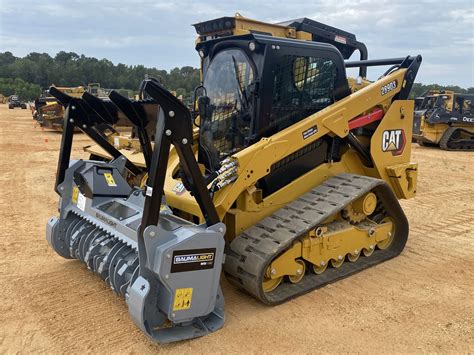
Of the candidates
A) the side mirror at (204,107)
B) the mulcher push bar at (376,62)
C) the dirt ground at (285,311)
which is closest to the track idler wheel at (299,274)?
the dirt ground at (285,311)

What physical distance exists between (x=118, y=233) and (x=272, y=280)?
1446 millimetres

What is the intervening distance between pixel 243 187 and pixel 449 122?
15.0 m

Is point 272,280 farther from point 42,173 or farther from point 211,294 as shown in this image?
point 42,173

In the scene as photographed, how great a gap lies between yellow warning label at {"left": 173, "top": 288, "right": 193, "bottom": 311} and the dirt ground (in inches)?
12.3

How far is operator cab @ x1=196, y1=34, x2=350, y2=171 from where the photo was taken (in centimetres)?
430

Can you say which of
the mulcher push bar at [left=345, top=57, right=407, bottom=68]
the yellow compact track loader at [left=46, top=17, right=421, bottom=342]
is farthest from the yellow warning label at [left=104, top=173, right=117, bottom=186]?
the mulcher push bar at [left=345, top=57, right=407, bottom=68]

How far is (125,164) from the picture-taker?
521 cm

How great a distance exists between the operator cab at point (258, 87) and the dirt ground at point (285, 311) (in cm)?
152

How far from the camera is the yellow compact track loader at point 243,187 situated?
3.33 meters

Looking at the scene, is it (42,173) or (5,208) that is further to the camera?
(42,173)

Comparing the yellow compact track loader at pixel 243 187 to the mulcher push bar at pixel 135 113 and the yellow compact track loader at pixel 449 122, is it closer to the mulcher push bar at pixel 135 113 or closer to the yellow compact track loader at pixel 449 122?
the mulcher push bar at pixel 135 113

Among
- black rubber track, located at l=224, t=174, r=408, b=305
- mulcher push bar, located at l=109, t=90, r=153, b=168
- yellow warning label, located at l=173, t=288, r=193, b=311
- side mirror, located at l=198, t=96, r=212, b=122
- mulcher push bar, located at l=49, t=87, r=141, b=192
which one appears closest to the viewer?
yellow warning label, located at l=173, t=288, r=193, b=311

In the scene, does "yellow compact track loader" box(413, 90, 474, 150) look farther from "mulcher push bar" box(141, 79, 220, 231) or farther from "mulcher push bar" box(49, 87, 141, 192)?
"mulcher push bar" box(141, 79, 220, 231)

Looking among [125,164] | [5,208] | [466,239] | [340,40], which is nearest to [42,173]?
[5,208]
